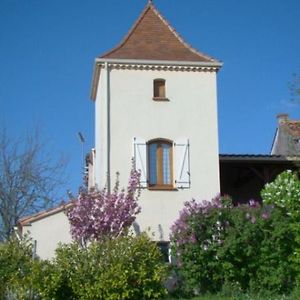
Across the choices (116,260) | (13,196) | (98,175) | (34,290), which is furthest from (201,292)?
(13,196)

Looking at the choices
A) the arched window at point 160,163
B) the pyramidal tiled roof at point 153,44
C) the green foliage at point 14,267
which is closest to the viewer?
the green foliage at point 14,267

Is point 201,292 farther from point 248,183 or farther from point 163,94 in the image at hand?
point 248,183

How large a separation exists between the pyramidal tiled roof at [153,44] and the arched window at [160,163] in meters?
3.09

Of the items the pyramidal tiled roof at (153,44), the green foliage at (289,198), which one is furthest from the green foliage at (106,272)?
the pyramidal tiled roof at (153,44)

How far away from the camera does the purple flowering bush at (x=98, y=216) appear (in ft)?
66.8

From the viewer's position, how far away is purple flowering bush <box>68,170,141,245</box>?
20.4m

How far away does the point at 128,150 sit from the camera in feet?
73.5

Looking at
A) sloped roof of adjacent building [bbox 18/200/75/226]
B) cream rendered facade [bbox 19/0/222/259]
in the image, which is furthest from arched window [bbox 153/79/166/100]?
sloped roof of adjacent building [bbox 18/200/75/226]

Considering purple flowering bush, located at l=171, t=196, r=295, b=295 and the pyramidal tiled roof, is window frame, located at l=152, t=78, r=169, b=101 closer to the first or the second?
the pyramidal tiled roof

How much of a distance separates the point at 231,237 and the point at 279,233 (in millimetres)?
1337

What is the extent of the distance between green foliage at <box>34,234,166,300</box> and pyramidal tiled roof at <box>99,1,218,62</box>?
874cm

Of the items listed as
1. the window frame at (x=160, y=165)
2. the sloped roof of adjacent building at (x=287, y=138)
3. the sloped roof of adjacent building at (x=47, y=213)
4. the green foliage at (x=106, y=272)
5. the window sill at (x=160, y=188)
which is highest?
the sloped roof of adjacent building at (x=287, y=138)

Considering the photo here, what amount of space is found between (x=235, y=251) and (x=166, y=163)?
519 cm

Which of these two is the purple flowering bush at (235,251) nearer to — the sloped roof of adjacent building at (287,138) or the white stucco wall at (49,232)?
the sloped roof of adjacent building at (287,138)
